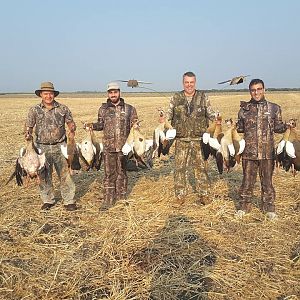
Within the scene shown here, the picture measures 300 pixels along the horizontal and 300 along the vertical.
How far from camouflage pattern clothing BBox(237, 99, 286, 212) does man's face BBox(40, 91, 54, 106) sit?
3.22m

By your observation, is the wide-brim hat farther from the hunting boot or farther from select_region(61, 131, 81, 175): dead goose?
the hunting boot

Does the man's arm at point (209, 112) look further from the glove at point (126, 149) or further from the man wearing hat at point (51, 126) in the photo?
the man wearing hat at point (51, 126)

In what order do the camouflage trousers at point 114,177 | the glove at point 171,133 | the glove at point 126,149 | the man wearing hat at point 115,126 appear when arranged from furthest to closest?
the camouflage trousers at point 114,177, the man wearing hat at point 115,126, the glove at point 126,149, the glove at point 171,133

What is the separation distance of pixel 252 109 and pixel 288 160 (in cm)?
100

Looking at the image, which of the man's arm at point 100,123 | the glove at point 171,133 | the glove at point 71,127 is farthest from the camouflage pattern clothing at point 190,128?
the glove at point 71,127

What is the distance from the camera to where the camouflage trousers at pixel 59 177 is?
7.07m

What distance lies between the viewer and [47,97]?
6.92m

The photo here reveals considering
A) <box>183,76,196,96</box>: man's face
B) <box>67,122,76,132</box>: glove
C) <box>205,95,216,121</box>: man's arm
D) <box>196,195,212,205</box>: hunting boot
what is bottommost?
<box>196,195,212,205</box>: hunting boot

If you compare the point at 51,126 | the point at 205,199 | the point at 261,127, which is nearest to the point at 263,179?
the point at 261,127

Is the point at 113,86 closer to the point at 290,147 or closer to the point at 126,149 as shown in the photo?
the point at 126,149

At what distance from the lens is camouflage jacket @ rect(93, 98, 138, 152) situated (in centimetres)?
703

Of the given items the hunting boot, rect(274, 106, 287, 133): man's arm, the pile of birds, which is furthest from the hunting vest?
rect(274, 106, 287, 133): man's arm

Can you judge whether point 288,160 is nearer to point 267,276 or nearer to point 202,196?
point 202,196

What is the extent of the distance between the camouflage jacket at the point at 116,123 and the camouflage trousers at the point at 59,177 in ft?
2.73
